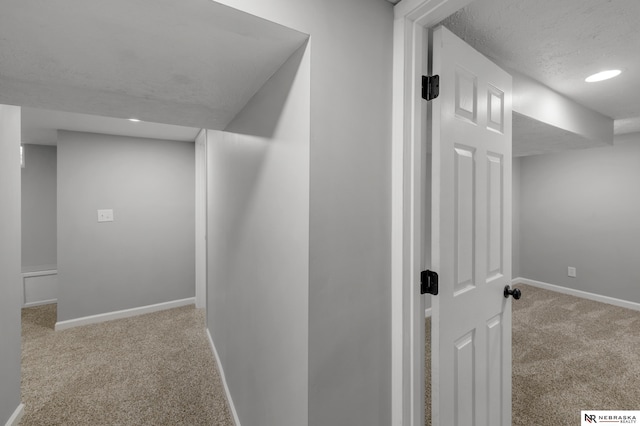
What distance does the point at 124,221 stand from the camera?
142 inches

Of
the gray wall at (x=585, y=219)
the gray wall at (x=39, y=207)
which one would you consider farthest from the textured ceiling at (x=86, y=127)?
the gray wall at (x=585, y=219)

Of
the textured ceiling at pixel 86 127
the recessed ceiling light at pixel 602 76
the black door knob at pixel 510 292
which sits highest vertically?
the textured ceiling at pixel 86 127

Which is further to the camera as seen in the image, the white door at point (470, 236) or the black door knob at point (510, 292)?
the black door knob at point (510, 292)

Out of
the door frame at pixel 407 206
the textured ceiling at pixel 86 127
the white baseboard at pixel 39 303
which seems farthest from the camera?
the white baseboard at pixel 39 303

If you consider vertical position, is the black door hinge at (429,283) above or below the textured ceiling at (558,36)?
below

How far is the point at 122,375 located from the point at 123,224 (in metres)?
1.88

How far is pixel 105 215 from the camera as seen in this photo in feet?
11.4

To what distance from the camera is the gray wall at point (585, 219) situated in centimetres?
374

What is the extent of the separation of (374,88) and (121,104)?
55.8 inches

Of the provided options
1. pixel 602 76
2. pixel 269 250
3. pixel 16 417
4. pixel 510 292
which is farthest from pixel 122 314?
pixel 602 76

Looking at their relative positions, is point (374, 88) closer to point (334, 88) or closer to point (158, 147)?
point (334, 88)

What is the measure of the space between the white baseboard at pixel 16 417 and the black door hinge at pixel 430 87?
2.94 metres

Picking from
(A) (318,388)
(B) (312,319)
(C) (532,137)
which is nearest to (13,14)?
(B) (312,319)

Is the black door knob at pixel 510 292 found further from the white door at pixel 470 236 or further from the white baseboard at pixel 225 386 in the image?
the white baseboard at pixel 225 386
